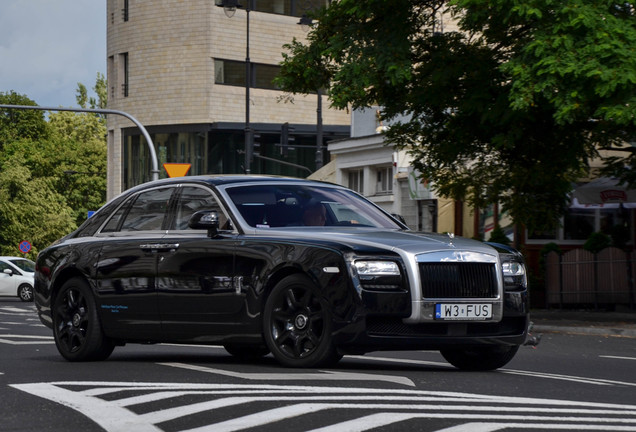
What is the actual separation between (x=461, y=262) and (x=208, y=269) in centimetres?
210

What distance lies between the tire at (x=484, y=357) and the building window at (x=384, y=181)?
35.0m

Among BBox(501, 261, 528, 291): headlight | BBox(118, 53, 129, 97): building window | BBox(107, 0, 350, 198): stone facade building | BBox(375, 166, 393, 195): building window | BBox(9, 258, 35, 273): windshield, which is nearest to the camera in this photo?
BBox(501, 261, 528, 291): headlight

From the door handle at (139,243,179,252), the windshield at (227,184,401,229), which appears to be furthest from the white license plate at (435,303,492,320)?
the door handle at (139,243,179,252)

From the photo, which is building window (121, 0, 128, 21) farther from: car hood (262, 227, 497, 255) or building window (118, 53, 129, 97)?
car hood (262, 227, 497, 255)

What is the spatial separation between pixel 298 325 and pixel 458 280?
4.07 ft

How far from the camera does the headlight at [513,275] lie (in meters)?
10.3

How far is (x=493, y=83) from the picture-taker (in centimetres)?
2308

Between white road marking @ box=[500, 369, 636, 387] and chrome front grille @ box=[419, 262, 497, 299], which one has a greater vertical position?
chrome front grille @ box=[419, 262, 497, 299]

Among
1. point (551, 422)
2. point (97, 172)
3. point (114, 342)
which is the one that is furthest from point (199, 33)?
point (551, 422)

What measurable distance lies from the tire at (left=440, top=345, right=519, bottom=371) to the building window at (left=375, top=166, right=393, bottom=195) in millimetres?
34977

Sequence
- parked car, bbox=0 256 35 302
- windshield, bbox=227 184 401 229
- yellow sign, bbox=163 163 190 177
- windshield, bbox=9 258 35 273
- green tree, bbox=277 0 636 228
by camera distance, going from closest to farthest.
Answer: windshield, bbox=227 184 401 229, green tree, bbox=277 0 636 228, yellow sign, bbox=163 163 190 177, parked car, bbox=0 256 35 302, windshield, bbox=9 258 35 273

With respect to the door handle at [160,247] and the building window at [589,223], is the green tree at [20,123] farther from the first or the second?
the door handle at [160,247]

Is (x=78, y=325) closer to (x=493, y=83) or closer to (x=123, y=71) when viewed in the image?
(x=493, y=83)

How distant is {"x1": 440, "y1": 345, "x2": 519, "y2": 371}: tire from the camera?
423 inches
